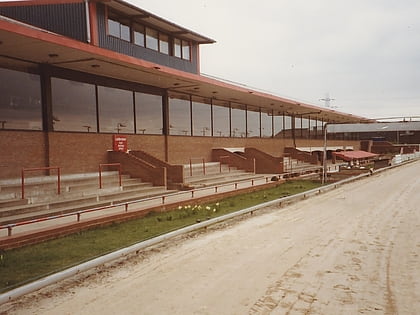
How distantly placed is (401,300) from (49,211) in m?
8.69

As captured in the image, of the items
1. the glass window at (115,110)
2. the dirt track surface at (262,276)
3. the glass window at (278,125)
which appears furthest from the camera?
the glass window at (278,125)

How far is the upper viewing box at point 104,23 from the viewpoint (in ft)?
53.9

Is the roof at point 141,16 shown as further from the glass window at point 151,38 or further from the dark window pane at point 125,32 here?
the dark window pane at point 125,32

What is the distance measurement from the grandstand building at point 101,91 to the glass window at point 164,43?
0.17 feet

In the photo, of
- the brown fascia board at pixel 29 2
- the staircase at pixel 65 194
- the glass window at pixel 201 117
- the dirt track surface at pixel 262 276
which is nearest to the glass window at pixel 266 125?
the glass window at pixel 201 117

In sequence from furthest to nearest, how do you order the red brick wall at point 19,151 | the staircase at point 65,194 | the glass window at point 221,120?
the glass window at point 221,120 < the red brick wall at point 19,151 < the staircase at point 65,194

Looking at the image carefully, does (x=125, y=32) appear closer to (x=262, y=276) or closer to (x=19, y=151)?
(x=19, y=151)

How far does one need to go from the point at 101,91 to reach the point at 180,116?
602 cm

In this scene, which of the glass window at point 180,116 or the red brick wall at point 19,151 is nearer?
the red brick wall at point 19,151

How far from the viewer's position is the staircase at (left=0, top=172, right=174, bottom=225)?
10266 mm

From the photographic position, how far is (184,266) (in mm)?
6859

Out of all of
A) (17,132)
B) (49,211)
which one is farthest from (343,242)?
(17,132)

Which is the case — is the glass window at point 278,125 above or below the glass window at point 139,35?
below

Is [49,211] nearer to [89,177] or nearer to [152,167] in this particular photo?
[89,177]
